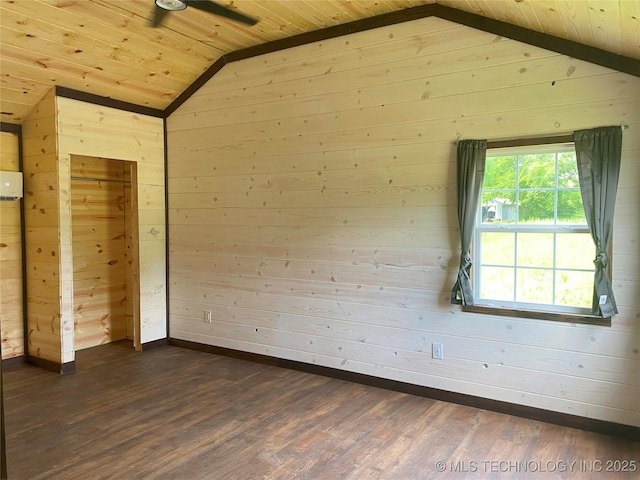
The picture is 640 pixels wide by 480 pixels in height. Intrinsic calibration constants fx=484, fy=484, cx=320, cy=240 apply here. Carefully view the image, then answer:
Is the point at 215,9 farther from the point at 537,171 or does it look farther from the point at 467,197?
the point at 537,171

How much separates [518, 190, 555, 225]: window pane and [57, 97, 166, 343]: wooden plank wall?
375cm

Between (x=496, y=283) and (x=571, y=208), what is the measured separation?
75cm

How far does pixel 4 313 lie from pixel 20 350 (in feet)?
1.33

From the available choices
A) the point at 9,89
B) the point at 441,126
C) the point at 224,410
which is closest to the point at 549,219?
the point at 441,126

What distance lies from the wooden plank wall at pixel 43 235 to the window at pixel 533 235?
146 inches

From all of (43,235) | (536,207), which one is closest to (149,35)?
(43,235)

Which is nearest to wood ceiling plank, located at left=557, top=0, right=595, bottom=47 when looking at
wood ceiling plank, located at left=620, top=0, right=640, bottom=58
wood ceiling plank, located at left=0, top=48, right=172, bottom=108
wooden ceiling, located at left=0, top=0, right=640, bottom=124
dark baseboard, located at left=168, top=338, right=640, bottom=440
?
wooden ceiling, located at left=0, top=0, right=640, bottom=124

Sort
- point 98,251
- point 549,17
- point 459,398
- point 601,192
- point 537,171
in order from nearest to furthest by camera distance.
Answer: point 549,17 → point 601,192 → point 537,171 → point 459,398 → point 98,251

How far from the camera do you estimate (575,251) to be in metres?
3.34

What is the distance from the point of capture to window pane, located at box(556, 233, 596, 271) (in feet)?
10.8

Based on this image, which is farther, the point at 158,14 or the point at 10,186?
the point at 10,186

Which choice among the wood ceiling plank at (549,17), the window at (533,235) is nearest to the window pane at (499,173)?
the window at (533,235)

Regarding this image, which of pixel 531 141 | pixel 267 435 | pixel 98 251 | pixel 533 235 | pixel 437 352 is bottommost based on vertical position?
pixel 267 435

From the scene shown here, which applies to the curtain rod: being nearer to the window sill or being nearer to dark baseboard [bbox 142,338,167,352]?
the window sill
